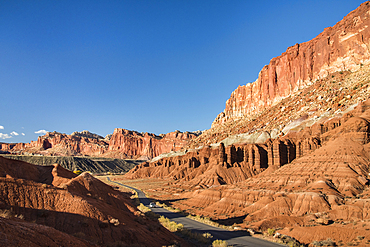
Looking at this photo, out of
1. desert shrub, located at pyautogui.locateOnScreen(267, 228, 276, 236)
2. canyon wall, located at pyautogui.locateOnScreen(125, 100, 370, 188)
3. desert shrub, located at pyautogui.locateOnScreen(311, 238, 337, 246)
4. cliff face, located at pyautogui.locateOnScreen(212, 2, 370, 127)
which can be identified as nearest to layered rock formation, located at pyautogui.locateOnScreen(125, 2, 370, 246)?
canyon wall, located at pyautogui.locateOnScreen(125, 100, 370, 188)

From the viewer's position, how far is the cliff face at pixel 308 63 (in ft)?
328

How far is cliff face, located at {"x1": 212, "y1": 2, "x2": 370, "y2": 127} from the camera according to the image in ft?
328

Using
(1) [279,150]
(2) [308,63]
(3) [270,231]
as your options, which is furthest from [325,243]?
(2) [308,63]

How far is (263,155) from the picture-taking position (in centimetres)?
7431

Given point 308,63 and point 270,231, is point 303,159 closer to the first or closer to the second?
point 270,231

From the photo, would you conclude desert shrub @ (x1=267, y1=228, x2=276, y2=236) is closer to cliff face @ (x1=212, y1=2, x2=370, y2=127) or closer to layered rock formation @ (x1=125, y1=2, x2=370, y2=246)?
layered rock formation @ (x1=125, y1=2, x2=370, y2=246)

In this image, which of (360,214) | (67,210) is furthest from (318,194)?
(67,210)

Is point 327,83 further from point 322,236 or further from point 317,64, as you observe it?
point 322,236

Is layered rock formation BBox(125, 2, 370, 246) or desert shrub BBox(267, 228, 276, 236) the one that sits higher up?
layered rock formation BBox(125, 2, 370, 246)

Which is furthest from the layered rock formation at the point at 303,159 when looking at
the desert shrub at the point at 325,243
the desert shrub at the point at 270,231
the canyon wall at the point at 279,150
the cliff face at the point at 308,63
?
the desert shrub at the point at 270,231

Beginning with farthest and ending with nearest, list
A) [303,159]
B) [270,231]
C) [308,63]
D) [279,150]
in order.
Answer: [308,63] < [279,150] < [303,159] < [270,231]

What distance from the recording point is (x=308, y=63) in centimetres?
12225

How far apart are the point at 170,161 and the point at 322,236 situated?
368ft

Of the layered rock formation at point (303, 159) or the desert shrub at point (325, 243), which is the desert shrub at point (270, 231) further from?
the desert shrub at point (325, 243)
